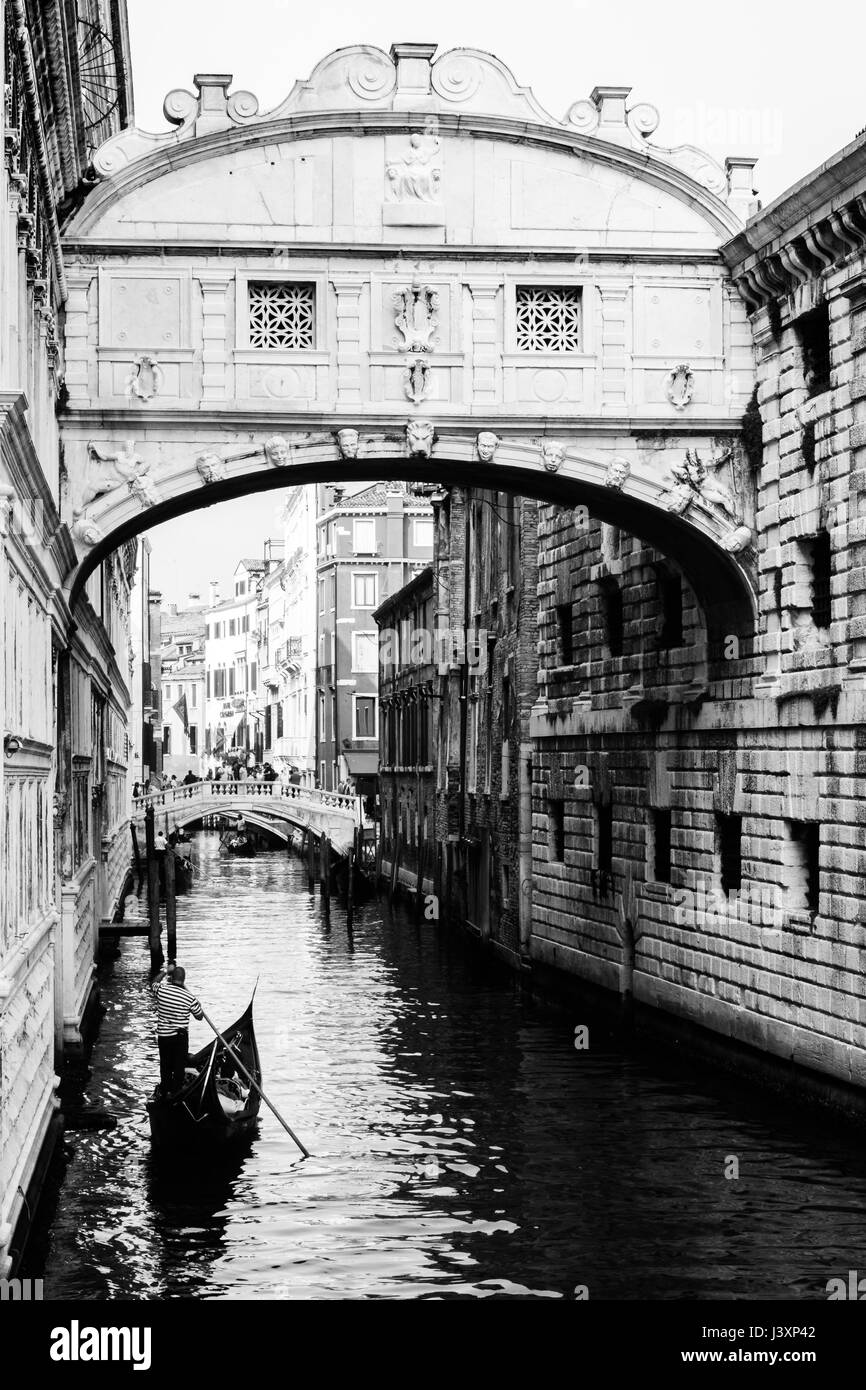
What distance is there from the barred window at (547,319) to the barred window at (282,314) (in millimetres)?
1692

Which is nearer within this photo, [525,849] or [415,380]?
[415,380]

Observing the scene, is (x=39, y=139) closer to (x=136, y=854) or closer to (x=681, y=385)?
(x=681, y=385)

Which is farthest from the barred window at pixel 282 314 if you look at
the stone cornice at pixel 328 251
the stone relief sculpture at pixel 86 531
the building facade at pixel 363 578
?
the building facade at pixel 363 578

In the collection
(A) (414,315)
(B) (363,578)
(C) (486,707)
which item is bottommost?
(C) (486,707)

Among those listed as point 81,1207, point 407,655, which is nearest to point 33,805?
point 81,1207

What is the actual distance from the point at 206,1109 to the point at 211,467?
517cm

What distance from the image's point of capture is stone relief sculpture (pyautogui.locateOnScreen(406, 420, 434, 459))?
1574 cm

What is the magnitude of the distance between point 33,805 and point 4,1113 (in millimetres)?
2741

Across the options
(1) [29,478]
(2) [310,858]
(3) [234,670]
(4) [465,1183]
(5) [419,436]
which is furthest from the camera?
(3) [234,670]

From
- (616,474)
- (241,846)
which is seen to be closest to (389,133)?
(616,474)

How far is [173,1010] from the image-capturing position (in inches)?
566

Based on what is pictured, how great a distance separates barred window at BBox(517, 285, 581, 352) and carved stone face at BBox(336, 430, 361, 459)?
1532mm

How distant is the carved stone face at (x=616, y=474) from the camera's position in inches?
628
